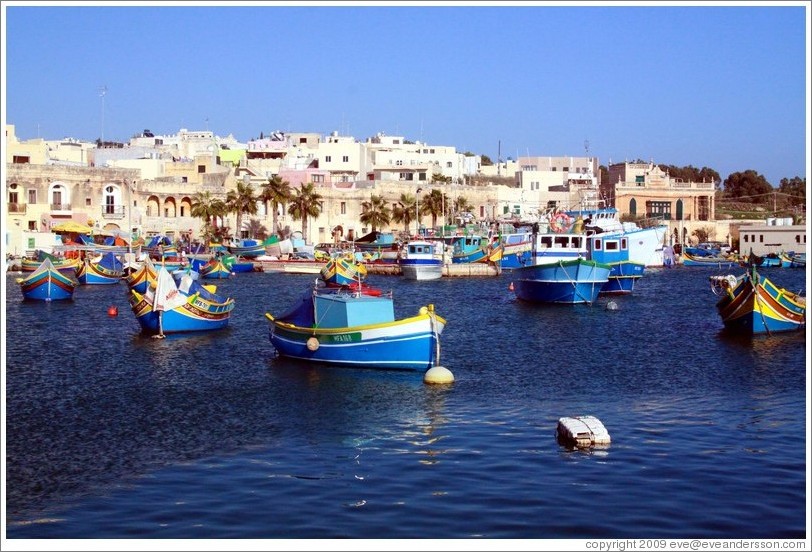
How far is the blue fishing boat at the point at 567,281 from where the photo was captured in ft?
154

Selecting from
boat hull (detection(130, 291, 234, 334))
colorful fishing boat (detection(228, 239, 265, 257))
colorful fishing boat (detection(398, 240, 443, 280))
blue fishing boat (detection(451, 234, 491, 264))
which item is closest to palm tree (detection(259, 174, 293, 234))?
colorful fishing boat (detection(228, 239, 265, 257))

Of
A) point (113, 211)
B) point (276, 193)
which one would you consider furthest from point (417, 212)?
point (113, 211)

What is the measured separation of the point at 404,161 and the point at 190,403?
8606 cm

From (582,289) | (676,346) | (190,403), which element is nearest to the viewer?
(190,403)

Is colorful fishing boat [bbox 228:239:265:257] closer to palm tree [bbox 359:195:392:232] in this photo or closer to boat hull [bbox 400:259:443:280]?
palm tree [bbox 359:195:392:232]

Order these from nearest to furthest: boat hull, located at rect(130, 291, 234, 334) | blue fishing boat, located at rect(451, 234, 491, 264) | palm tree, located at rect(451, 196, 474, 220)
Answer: boat hull, located at rect(130, 291, 234, 334) → blue fishing boat, located at rect(451, 234, 491, 264) → palm tree, located at rect(451, 196, 474, 220)

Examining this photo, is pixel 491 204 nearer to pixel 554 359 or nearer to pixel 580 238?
pixel 580 238

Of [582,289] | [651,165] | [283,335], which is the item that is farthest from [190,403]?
[651,165]

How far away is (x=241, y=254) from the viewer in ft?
257

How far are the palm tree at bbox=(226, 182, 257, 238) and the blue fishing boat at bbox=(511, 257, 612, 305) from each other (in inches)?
1636

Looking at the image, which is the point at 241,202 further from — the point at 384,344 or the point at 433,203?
the point at 384,344

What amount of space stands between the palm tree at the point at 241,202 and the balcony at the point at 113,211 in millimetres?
8207

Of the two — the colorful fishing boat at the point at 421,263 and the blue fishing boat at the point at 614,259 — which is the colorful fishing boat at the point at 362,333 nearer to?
the blue fishing boat at the point at 614,259

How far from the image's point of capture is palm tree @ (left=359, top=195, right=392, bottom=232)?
9219cm
